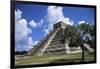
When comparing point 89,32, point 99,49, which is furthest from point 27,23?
point 99,49

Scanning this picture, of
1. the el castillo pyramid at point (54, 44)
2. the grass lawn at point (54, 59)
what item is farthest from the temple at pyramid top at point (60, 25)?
the grass lawn at point (54, 59)

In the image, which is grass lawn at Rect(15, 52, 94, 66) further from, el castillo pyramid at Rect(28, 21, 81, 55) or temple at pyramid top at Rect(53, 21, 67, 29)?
temple at pyramid top at Rect(53, 21, 67, 29)

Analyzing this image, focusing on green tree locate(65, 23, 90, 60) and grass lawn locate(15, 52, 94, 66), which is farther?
green tree locate(65, 23, 90, 60)

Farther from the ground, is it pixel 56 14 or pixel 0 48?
pixel 56 14

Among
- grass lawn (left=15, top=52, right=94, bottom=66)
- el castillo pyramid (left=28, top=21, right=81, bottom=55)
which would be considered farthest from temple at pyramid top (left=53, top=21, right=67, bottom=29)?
grass lawn (left=15, top=52, right=94, bottom=66)

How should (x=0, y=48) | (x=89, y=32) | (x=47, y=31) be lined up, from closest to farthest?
1. (x=0, y=48)
2. (x=47, y=31)
3. (x=89, y=32)

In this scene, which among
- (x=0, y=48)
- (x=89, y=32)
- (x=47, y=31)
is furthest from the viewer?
(x=89, y=32)

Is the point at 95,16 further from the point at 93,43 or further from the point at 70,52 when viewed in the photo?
the point at 70,52

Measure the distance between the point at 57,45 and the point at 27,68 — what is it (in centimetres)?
43

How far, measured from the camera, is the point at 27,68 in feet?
7.47

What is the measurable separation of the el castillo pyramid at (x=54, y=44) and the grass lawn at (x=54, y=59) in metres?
0.05

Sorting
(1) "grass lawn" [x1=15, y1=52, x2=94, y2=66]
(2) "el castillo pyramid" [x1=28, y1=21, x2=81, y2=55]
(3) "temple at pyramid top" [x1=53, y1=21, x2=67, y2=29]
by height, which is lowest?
(1) "grass lawn" [x1=15, y1=52, x2=94, y2=66]

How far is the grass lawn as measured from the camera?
2.27 m

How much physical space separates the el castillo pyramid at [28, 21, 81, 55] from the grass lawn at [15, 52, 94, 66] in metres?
0.05
